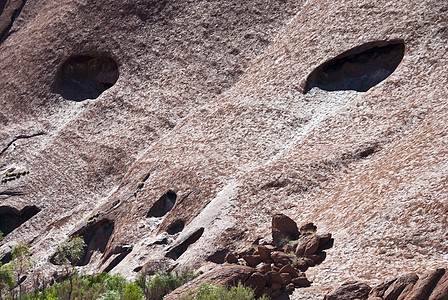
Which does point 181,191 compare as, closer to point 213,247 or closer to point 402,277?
point 213,247

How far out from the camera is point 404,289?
12922 mm

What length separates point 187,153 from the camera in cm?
2942

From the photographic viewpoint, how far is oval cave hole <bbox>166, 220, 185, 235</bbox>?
25094 mm

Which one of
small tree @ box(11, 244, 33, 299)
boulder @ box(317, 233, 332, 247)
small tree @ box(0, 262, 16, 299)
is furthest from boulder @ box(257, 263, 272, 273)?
small tree @ box(11, 244, 33, 299)

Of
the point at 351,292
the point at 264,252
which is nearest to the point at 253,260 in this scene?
the point at 264,252

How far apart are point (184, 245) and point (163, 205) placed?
4584 millimetres

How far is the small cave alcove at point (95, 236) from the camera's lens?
28495 millimetres

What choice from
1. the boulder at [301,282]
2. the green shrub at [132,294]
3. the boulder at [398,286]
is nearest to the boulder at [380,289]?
the boulder at [398,286]

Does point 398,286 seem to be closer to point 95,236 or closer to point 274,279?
point 274,279

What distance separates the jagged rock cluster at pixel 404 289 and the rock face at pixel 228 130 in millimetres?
156

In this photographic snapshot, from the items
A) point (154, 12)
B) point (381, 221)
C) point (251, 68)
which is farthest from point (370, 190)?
point (154, 12)

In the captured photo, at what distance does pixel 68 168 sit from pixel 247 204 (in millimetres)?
15181

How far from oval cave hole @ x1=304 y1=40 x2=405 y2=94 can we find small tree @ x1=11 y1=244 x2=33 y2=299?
15.3 meters

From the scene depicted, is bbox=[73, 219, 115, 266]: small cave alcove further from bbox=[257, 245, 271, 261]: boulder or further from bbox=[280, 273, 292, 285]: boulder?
bbox=[280, 273, 292, 285]: boulder
